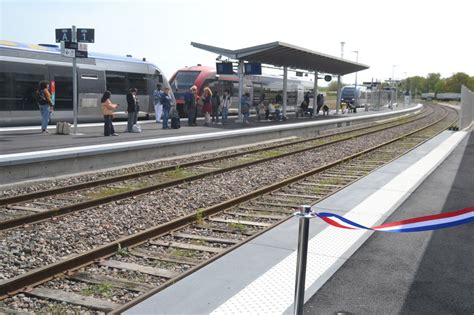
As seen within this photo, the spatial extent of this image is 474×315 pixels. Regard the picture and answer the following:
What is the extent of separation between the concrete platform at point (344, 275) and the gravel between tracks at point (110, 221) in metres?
1.91

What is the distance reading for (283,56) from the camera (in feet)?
87.7

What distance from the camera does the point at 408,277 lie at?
4742 mm

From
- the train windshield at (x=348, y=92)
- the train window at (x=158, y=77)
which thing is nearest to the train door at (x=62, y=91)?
the train window at (x=158, y=77)

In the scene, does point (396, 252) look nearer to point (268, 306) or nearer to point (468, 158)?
point (268, 306)

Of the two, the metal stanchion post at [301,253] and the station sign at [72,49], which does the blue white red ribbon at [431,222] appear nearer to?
the metal stanchion post at [301,253]

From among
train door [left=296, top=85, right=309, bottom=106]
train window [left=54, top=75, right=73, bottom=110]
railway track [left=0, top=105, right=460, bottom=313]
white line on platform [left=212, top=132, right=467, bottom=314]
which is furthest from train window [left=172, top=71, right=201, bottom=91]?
white line on platform [left=212, top=132, right=467, bottom=314]

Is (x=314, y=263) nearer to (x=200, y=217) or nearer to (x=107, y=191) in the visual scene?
(x=200, y=217)

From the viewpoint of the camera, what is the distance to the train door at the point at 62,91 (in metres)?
19.3

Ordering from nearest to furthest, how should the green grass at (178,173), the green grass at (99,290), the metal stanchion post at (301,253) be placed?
the metal stanchion post at (301,253) → the green grass at (99,290) → the green grass at (178,173)

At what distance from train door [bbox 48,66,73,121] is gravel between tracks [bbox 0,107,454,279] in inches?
411

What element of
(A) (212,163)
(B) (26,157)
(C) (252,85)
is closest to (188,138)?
(A) (212,163)

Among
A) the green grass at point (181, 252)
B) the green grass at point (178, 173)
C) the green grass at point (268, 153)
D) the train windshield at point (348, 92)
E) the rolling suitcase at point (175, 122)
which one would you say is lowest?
the green grass at point (181, 252)

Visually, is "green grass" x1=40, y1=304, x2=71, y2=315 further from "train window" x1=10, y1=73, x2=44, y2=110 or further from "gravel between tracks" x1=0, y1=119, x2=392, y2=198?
"train window" x1=10, y1=73, x2=44, y2=110

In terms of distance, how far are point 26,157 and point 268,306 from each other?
7.54 m
